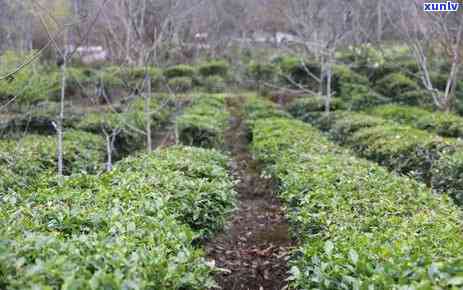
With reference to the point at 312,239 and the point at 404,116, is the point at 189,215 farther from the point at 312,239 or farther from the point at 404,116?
the point at 404,116

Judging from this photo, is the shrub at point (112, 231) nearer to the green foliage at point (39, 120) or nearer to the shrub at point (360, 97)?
the green foliage at point (39, 120)

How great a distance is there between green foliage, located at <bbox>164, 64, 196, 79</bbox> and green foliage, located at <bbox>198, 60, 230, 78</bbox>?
A: 0.92 m

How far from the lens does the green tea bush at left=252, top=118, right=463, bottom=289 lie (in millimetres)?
2236

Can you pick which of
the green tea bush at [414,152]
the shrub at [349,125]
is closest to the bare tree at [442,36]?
the shrub at [349,125]

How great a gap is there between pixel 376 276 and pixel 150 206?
1.66m

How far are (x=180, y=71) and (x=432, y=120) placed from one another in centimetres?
1045

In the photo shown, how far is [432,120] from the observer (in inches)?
372

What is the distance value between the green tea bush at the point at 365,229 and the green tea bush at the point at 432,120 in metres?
4.12

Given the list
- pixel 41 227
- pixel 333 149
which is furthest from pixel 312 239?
pixel 333 149

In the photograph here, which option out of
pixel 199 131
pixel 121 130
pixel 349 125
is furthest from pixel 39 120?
pixel 349 125

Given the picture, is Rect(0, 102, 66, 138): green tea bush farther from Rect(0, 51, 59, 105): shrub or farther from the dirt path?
the dirt path

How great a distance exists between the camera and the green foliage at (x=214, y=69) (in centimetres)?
1886

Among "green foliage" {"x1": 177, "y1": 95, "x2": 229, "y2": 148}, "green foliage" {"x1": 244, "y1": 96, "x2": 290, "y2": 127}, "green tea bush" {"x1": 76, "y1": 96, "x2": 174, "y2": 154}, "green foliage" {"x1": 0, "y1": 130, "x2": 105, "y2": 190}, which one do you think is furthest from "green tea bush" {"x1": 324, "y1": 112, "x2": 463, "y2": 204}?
"green foliage" {"x1": 0, "y1": 130, "x2": 105, "y2": 190}

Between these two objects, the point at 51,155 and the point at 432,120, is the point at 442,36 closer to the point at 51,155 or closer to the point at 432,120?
the point at 432,120
